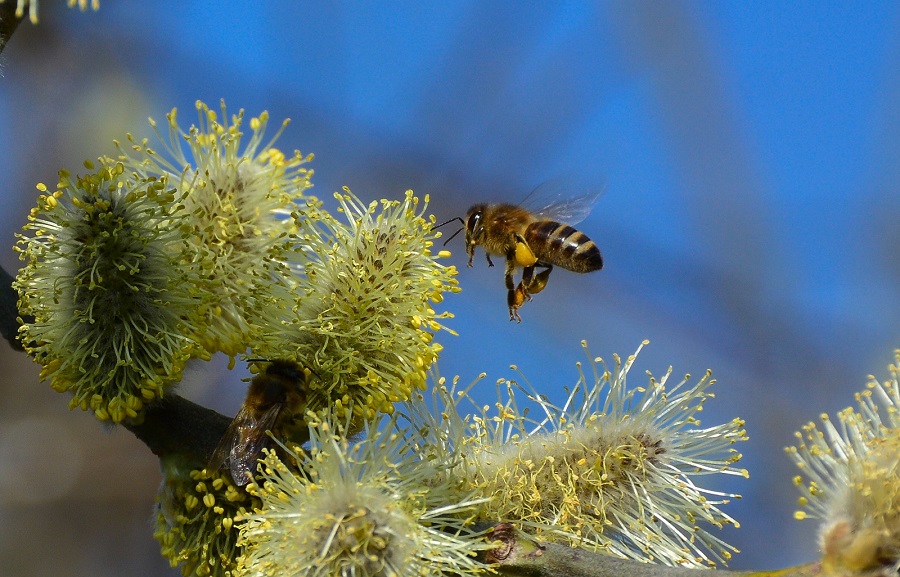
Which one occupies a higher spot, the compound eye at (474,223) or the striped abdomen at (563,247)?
the compound eye at (474,223)

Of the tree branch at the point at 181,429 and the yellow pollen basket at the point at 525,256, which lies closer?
the tree branch at the point at 181,429

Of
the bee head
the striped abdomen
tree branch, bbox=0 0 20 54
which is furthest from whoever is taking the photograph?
the bee head

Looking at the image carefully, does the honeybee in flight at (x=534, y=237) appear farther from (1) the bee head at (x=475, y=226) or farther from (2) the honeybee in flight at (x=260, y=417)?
(2) the honeybee in flight at (x=260, y=417)

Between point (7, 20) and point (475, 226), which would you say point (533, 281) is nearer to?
point (475, 226)

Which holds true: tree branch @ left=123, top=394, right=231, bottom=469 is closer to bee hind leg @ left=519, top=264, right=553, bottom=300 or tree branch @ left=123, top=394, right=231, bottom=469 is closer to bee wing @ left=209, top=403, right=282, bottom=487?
bee wing @ left=209, top=403, right=282, bottom=487

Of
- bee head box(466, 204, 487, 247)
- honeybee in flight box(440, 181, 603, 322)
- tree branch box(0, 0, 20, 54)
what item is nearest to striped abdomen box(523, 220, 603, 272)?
honeybee in flight box(440, 181, 603, 322)

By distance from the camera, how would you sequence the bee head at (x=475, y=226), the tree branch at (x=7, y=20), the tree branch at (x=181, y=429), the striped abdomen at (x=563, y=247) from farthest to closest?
1. the bee head at (x=475, y=226)
2. the striped abdomen at (x=563, y=247)
3. the tree branch at (x=181, y=429)
4. the tree branch at (x=7, y=20)

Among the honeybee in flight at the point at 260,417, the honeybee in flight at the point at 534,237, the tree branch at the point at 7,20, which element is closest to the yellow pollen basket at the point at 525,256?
the honeybee in flight at the point at 534,237

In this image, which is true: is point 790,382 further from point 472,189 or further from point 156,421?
point 156,421
